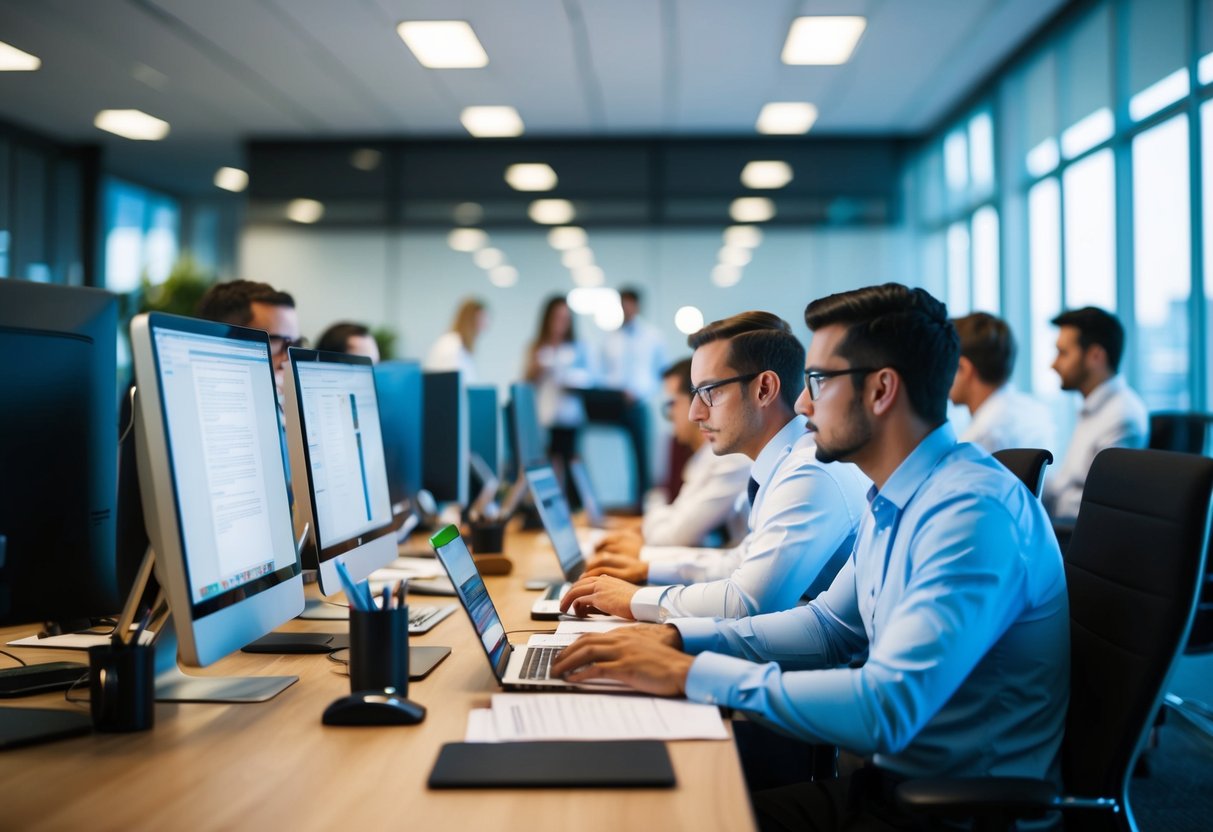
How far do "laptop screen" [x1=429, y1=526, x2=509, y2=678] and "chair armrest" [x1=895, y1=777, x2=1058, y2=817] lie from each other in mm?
581

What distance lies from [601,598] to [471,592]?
17.7 inches

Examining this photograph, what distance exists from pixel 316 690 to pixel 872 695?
30.4 inches

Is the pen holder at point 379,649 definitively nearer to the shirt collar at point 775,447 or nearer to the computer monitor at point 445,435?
the shirt collar at point 775,447

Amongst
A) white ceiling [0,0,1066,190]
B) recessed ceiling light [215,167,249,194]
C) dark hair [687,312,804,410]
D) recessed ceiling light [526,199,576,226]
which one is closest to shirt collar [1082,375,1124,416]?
white ceiling [0,0,1066,190]

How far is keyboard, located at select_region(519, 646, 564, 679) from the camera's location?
54.7 inches

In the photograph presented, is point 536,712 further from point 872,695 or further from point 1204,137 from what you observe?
point 1204,137

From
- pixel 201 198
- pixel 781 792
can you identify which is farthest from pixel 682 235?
pixel 781 792

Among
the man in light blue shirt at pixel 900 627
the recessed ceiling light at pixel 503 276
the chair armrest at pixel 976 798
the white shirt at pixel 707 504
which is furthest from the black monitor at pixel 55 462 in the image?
the recessed ceiling light at pixel 503 276

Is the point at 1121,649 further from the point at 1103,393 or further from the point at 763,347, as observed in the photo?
the point at 1103,393

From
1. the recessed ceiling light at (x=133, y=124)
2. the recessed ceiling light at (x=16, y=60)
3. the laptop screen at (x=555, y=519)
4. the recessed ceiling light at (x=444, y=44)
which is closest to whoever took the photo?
the laptop screen at (x=555, y=519)

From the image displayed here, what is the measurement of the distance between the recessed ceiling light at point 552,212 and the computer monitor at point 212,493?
630 centimetres

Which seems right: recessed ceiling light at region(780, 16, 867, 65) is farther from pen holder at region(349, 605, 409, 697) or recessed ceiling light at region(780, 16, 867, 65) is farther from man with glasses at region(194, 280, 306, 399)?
pen holder at region(349, 605, 409, 697)

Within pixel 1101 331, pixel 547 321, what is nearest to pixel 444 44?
pixel 547 321

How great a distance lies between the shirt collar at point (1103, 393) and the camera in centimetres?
390
